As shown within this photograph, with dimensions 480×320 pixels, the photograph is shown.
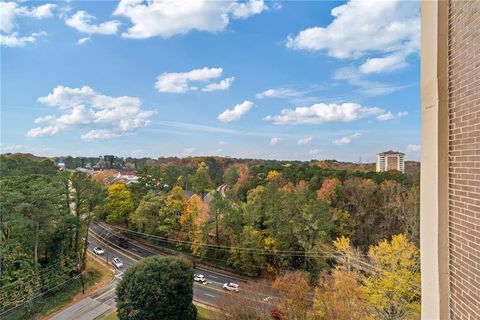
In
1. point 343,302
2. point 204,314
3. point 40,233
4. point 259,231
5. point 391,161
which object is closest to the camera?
point 343,302

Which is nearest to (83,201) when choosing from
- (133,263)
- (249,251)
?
(133,263)

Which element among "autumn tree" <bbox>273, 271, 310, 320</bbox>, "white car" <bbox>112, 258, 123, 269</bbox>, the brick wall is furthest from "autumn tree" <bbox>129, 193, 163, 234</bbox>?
the brick wall

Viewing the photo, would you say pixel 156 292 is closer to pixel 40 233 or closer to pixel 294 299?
pixel 294 299

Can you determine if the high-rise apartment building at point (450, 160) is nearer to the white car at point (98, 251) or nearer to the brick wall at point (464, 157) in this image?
the brick wall at point (464, 157)

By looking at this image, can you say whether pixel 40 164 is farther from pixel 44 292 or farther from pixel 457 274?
pixel 457 274

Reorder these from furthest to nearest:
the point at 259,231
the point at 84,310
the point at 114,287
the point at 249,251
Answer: the point at 259,231 → the point at 114,287 → the point at 249,251 → the point at 84,310

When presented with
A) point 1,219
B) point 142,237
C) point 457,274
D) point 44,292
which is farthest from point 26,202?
point 457,274
